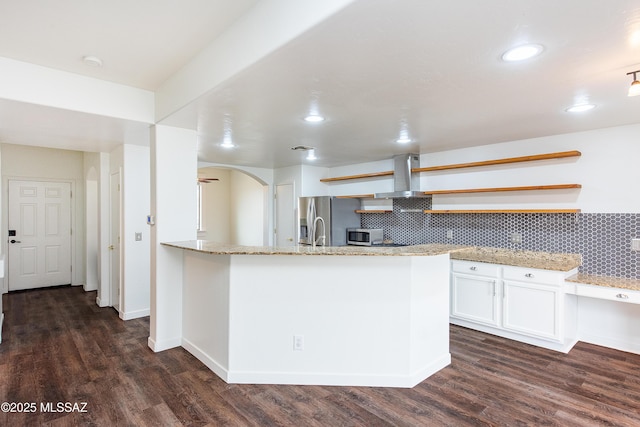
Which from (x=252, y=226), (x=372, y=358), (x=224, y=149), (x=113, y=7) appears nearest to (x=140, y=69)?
(x=113, y=7)

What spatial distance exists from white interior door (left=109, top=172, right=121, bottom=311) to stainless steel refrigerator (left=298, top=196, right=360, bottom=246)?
2.80 m

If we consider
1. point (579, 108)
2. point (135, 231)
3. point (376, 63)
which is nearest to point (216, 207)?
point (135, 231)

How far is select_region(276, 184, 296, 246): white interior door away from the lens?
6449 millimetres

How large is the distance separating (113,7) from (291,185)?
4566 mm

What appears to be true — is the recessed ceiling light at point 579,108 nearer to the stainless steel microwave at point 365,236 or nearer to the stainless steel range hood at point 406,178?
the stainless steel range hood at point 406,178

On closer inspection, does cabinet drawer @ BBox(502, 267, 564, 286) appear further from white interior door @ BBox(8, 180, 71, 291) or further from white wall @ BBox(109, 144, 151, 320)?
white interior door @ BBox(8, 180, 71, 291)

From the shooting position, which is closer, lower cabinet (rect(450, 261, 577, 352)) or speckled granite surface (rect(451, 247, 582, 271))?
lower cabinet (rect(450, 261, 577, 352))

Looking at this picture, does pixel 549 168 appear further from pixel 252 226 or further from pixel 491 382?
pixel 252 226

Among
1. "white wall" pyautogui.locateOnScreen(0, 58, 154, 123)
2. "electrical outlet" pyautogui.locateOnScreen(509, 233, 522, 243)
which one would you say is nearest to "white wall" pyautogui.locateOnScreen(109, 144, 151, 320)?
"white wall" pyautogui.locateOnScreen(0, 58, 154, 123)

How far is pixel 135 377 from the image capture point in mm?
2846

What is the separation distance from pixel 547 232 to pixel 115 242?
18.2 feet

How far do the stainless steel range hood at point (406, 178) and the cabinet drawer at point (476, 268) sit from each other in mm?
1206

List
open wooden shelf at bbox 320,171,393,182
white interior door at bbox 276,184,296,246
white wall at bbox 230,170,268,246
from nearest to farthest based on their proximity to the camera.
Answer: open wooden shelf at bbox 320,171,393,182 < white interior door at bbox 276,184,296,246 < white wall at bbox 230,170,268,246

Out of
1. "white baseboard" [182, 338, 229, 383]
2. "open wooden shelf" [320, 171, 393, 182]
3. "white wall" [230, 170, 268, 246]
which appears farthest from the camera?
"white wall" [230, 170, 268, 246]
